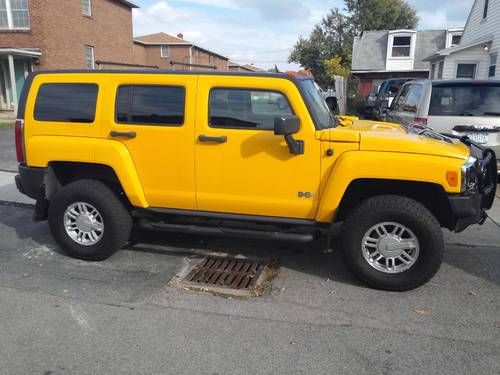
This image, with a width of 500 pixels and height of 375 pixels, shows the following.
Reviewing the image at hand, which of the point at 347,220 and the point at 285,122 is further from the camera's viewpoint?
the point at 347,220

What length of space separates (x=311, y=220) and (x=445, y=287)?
1349 mm

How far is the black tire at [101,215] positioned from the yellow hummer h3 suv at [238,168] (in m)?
0.01

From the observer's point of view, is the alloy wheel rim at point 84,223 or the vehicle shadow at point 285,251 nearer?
the vehicle shadow at point 285,251

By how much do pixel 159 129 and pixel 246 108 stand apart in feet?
2.80

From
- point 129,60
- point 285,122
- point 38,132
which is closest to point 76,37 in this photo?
point 129,60

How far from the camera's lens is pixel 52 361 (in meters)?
3.13

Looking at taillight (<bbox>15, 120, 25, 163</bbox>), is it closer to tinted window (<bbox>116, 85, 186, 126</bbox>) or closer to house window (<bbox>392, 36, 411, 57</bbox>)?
tinted window (<bbox>116, 85, 186, 126</bbox>)

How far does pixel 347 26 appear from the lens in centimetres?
6084

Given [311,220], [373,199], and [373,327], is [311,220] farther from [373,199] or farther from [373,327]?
[373,327]

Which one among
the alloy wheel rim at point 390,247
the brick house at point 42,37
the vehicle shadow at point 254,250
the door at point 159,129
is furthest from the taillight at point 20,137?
the brick house at point 42,37

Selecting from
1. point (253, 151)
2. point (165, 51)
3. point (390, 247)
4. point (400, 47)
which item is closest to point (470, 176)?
point (390, 247)

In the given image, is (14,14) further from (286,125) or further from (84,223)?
(286,125)

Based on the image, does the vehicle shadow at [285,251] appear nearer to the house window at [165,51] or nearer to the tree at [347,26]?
the house window at [165,51]

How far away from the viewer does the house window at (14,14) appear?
22.3m
